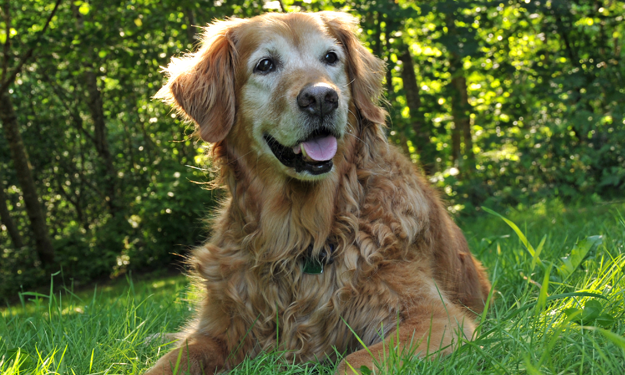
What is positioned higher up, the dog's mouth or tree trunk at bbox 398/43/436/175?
the dog's mouth

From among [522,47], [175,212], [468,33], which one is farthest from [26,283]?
[522,47]

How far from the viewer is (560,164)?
804 centimetres

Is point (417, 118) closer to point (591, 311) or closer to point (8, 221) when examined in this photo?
point (591, 311)

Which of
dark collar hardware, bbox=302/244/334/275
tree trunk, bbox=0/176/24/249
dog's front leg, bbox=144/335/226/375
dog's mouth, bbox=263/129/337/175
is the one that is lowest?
tree trunk, bbox=0/176/24/249

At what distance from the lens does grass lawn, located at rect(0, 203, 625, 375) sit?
1.78 m

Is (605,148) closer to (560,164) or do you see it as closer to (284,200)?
(560,164)

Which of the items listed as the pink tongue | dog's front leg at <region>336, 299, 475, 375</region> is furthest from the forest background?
dog's front leg at <region>336, 299, 475, 375</region>

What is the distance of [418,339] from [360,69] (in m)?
1.58

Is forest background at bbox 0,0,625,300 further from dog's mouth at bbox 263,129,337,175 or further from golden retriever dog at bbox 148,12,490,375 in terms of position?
dog's mouth at bbox 263,129,337,175

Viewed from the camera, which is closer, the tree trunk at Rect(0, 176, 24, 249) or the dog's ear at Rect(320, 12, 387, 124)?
the dog's ear at Rect(320, 12, 387, 124)

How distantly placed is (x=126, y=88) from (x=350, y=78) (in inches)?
415

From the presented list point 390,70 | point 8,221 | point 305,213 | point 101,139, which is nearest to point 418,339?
point 305,213

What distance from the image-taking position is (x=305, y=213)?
2756 mm

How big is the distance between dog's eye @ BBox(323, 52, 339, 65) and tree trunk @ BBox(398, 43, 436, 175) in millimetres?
4476
